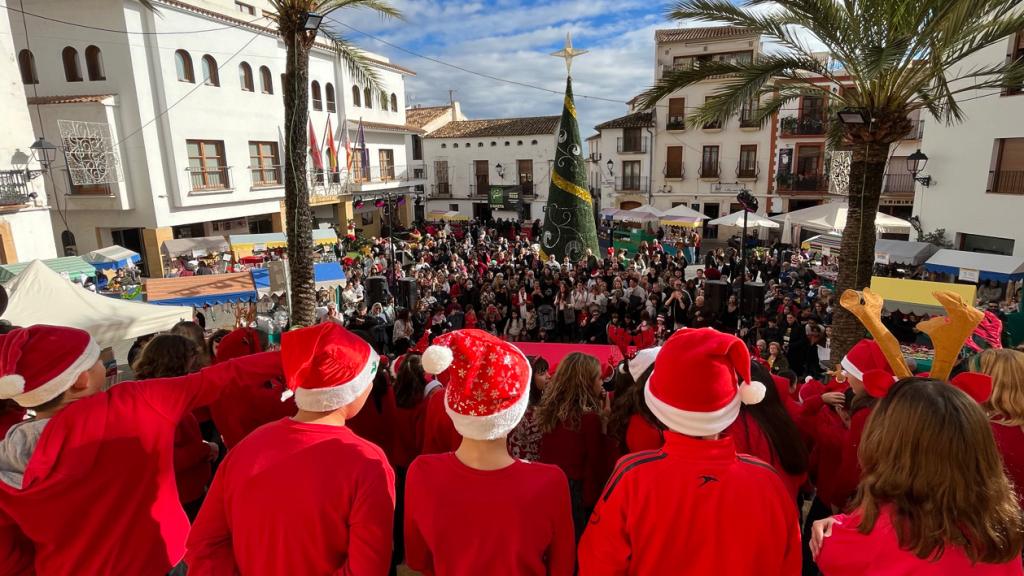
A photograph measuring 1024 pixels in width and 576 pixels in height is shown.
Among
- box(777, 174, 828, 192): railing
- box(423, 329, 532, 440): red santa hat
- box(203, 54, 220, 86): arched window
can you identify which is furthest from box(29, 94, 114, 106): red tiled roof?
box(777, 174, 828, 192): railing

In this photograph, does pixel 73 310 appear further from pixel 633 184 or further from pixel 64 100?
pixel 633 184

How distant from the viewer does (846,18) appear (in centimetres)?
671

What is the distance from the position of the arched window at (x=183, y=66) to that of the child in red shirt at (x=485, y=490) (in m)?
22.1

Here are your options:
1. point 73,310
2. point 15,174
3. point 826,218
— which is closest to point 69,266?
point 15,174

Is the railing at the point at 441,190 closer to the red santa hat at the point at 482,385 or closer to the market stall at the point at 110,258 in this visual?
the market stall at the point at 110,258

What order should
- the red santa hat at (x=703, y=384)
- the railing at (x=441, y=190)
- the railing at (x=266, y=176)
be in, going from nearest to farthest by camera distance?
the red santa hat at (x=703, y=384) < the railing at (x=266, y=176) < the railing at (x=441, y=190)

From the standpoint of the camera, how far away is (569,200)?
1634 centimetres

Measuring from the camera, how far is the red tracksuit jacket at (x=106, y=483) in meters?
2.00

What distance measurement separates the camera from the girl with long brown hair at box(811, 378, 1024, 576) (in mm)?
1567

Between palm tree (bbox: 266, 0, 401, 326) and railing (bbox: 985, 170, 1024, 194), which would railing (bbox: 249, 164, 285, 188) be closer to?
palm tree (bbox: 266, 0, 401, 326)

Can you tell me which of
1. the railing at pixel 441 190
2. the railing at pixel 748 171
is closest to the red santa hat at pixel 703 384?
the railing at pixel 748 171

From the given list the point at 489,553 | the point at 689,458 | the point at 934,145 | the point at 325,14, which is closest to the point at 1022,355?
the point at 689,458

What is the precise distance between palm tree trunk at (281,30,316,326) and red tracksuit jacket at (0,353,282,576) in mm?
6711

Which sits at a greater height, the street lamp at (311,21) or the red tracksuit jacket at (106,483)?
the street lamp at (311,21)
